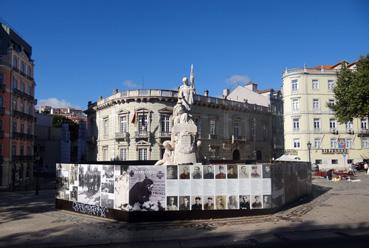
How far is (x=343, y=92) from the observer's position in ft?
121

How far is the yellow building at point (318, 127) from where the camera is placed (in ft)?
172

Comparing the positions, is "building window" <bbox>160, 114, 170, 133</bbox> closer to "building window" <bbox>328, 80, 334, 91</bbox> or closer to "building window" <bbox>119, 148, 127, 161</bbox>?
"building window" <bbox>119, 148, 127, 161</bbox>

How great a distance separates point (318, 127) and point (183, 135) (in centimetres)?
3959

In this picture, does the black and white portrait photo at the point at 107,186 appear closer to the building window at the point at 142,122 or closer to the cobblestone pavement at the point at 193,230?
the cobblestone pavement at the point at 193,230

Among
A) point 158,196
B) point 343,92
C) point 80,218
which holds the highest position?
point 343,92

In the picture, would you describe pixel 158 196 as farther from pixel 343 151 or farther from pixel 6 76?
pixel 343 151

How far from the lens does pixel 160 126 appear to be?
45.8m

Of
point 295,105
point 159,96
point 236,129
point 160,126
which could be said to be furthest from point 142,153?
point 295,105

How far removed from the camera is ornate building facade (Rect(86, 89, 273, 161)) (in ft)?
150

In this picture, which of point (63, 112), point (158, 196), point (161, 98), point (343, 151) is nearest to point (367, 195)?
point (158, 196)

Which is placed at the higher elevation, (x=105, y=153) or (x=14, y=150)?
(x=14, y=150)

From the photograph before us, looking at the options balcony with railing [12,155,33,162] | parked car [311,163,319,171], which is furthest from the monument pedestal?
parked car [311,163,319,171]

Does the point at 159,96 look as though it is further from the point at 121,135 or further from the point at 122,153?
the point at 122,153

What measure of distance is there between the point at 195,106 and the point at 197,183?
34.3 metres
